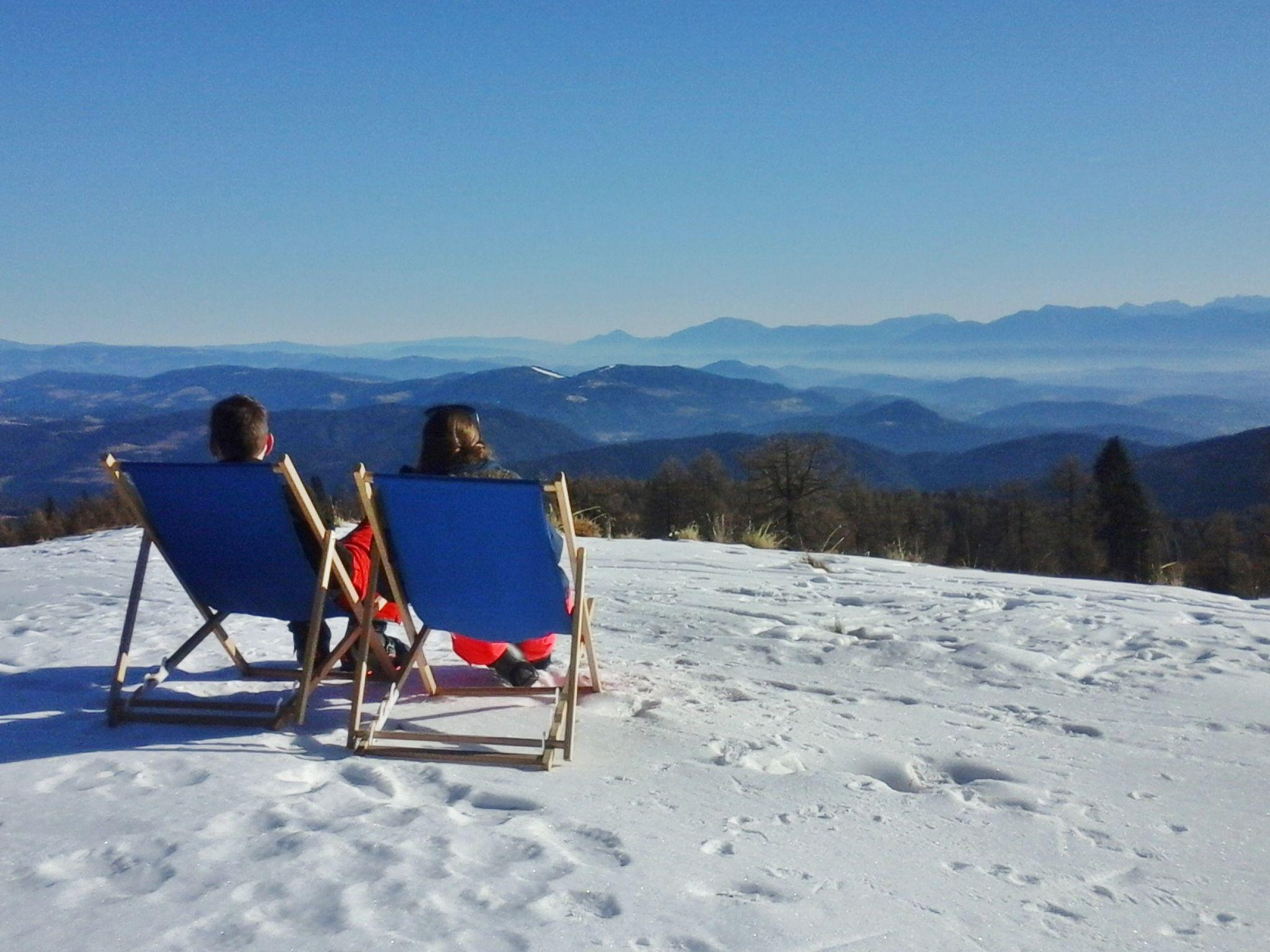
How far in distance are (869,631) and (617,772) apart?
2517 millimetres

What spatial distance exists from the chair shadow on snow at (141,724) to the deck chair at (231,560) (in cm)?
8

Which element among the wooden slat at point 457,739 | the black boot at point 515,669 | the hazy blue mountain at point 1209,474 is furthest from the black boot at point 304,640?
the hazy blue mountain at point 1209,474

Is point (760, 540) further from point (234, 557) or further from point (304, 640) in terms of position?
point (234, 557)

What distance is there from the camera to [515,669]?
13.6 feet

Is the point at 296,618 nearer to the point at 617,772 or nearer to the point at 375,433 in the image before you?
the point at 617,772

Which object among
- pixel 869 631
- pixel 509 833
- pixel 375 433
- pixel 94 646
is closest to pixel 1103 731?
pixel 869 631

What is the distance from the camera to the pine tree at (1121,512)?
31.5m

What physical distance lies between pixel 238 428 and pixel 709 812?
2.29 m

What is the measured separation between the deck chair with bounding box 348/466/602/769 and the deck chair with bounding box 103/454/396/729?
10.1 inches

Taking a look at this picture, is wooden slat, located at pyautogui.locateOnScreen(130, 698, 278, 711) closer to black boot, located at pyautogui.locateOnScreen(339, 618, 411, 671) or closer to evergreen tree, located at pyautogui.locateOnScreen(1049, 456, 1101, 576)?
black boot, located at pyautogui.locateOnScreen(339, 618, 411, 671)

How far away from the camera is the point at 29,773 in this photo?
3.01 metres

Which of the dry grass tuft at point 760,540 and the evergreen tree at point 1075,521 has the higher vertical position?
the dry grass tuft at point 760,540

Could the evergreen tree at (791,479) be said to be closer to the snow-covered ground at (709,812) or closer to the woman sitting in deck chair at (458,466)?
the snow-covered ground at (709,812)

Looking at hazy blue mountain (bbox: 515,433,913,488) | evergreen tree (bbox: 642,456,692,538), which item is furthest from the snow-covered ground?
hazy blue mountain (bbox: 515,433,913,488)
